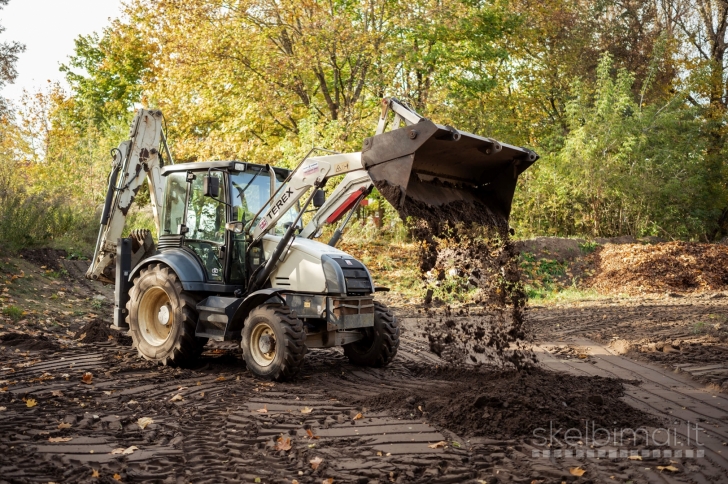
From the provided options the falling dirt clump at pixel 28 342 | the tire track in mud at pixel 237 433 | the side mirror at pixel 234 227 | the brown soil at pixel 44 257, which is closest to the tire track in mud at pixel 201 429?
the tire track in mud at pixel 237 433

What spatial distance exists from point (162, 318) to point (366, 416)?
11.5 feet

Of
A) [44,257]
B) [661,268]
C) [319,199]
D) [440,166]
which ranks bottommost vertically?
[44,257]

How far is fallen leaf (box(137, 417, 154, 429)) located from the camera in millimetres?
5725

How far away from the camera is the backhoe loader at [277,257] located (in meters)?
7.23

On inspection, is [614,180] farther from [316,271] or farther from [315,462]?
[315,462]

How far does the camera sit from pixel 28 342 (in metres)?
9.20

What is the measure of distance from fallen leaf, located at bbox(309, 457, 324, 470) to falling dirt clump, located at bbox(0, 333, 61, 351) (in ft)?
18.3

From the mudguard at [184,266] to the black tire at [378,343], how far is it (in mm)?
1987

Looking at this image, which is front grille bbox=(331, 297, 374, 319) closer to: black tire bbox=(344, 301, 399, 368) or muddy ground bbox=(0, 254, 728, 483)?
black tire bbox=(344, 301, 399, 368)

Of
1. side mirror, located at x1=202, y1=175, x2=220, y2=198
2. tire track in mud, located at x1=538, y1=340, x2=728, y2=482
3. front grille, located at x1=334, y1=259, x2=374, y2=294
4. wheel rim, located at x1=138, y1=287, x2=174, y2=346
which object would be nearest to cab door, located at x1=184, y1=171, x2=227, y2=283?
side mirror, located at x1=202, y1=175, x2=220, y2=198

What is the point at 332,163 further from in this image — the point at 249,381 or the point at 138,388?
the point at 138,388

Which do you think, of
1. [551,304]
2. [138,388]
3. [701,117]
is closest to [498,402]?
[138,388]

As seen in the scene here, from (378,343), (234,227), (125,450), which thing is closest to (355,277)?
(378,343)

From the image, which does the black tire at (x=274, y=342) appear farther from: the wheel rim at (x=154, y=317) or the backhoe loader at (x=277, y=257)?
the wheel rim at (x=154, y=317)
